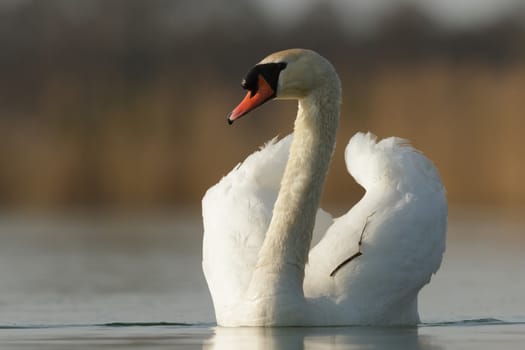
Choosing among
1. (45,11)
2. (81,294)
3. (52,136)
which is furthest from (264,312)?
(45,11)

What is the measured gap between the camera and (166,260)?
1477cm

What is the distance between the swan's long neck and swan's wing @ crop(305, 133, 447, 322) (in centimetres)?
19

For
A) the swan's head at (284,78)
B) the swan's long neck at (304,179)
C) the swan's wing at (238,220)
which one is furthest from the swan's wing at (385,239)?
the swan's head at (284,78)

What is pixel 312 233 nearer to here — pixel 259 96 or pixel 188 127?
pixel 259 96

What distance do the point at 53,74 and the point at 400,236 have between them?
24939 millimetres

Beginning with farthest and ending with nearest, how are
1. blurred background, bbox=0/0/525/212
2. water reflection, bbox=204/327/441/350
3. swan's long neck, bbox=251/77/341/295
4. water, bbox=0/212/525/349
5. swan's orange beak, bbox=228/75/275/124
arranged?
blurred background, bbox=0/0/525/212
swan's long neck, bbox=251/77/341/295
swan's orange beak, bbox=228/75/275/124
water, bbox=0/212/525/349
water reflection, bbox=204/327/441/350

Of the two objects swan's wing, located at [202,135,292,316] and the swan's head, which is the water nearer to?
swan's wing, located at [202,135,292,316]

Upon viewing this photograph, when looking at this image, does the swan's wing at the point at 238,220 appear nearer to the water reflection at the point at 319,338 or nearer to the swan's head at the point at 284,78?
the water reflection at the point at 319,338

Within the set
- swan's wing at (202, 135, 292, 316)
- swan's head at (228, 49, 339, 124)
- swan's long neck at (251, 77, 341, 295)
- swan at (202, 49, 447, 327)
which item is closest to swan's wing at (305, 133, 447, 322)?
swan at (202, 49, 447, 327)

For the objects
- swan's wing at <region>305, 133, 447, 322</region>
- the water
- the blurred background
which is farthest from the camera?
the blurred background

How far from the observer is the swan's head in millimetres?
8633

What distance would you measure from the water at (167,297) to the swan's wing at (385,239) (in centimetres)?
25

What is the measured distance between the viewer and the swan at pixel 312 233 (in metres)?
8.63

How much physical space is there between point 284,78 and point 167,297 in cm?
286
